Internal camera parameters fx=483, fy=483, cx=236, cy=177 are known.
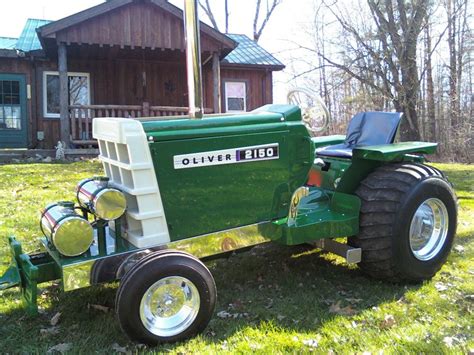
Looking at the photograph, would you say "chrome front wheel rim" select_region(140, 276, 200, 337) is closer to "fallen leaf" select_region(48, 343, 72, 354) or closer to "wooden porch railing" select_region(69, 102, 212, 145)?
"fallen leaf" select_region(48, 343, 72, 354)

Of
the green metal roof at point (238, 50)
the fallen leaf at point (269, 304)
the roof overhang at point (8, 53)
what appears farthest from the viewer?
the green metal roof at point (238, 50)

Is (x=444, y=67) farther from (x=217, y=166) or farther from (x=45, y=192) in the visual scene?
(x=217, y=166)


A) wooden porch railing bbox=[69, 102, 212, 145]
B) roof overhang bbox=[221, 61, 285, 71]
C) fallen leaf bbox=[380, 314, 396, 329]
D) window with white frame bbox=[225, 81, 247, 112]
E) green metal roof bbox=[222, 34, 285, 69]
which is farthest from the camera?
window with white frame bbox=[225, 81, 247, 112]

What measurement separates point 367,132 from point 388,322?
2017 millimetres

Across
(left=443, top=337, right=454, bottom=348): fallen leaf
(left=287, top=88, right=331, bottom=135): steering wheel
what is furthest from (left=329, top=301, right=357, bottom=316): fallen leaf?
(left=287, top=88, right=331, bottom=135): steering wheel

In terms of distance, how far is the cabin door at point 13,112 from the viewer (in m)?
14.2

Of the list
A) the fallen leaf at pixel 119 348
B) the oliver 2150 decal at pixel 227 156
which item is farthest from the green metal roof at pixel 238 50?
the fallen leaf at pixel 119 348

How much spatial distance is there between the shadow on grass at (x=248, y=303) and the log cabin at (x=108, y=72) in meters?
9.21

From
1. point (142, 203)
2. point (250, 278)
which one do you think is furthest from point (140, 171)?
point (250, 278)

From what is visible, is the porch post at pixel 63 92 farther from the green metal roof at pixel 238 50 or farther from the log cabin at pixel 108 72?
the green metal roof at pixel 238 50

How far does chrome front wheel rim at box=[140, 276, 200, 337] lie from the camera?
285cm

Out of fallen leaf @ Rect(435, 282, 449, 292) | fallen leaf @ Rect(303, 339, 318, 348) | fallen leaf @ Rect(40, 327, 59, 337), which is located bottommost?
fallen leaf @ Rect(303, 339, 318, 348)

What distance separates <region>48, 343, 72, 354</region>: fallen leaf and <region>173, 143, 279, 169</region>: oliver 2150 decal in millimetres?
1269

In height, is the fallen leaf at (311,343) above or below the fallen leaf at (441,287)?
below
